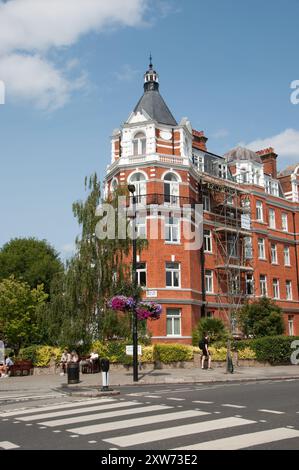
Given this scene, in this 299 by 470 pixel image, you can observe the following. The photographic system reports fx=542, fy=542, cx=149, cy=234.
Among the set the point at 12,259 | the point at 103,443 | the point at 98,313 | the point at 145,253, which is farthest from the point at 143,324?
the point at 12,259

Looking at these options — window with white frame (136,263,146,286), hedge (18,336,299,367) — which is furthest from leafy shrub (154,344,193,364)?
window with white frame (136,263,146,286)

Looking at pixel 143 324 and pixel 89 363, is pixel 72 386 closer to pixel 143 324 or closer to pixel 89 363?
pixel 89 363

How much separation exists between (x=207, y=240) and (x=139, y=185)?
24.1 feet

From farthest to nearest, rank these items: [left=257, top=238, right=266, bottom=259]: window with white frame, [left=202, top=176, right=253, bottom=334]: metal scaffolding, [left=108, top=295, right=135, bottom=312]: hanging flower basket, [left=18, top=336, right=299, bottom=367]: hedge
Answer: [left=257, top=238, right=266, bottom=259]: window with white frame, [left=202, top=176, right=253, bottom=334]: metal scaffolding, [left=18, top=336, right=299, bottom=367]: hedge, [left=108, top=295, right=135, bottom=312]: hanging flower basket

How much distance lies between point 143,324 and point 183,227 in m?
9.97

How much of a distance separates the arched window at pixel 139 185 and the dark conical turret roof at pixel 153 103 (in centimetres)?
433

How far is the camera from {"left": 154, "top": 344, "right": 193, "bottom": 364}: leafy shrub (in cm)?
2878

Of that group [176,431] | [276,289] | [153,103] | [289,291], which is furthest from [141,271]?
[176,431]

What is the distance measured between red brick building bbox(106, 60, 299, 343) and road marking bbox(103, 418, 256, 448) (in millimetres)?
21126

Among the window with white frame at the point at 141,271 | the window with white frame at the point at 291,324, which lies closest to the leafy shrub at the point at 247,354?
the window with white frame at the point at 141,271

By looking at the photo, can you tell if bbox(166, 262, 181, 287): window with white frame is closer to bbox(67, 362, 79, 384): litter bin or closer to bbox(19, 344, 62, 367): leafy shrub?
bbox(19, 344, 62, 367): leafy shrub

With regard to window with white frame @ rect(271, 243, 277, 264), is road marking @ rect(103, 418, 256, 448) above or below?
below

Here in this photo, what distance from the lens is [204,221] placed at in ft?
132

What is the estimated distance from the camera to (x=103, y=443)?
8914 millimetres
